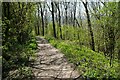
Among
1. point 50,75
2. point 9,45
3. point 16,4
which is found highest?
point 16,4

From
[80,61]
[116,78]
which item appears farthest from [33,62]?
[116,78]

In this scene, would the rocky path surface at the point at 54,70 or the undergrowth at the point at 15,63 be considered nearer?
the rocky path surface at the point at 54,70

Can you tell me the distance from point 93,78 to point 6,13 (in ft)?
11.5

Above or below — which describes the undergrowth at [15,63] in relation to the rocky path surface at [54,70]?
above

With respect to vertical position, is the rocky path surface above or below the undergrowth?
below

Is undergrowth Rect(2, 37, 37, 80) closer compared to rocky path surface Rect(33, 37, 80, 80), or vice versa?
rocky path surface Rect(33, 37, 80, 80)

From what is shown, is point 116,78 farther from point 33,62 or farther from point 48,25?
point 48,25

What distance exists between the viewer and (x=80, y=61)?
25.0ft

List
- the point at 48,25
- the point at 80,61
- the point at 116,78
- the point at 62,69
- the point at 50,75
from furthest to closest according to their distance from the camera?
the point at 48,25, the point at 80,61, the point at 62,69, the point at 50,75, the point at 116,78

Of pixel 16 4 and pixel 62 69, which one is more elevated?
pixel 16 4

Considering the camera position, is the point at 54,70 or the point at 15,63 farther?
the point at 15,63

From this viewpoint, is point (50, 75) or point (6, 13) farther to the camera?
point (6, 13)

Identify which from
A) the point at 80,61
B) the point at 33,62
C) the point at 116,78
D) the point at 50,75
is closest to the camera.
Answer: the point at 116,78

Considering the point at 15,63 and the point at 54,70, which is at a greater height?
the point at 15,63
